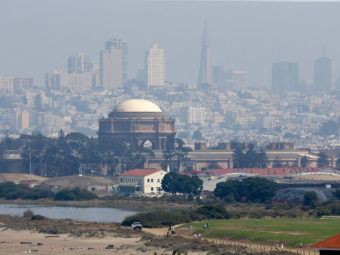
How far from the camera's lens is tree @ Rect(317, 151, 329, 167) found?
477 feet

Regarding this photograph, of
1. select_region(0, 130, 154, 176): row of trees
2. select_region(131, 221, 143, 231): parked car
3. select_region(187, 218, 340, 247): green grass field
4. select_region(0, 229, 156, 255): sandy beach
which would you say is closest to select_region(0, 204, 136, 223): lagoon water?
select_region(131, 221, 143, 231): parked car

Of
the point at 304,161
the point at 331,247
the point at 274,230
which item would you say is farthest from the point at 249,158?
the point at 331,247

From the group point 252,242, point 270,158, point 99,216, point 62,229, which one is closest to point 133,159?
point 270,158

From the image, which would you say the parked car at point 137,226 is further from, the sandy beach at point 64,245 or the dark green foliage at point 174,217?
the sandy beach at point 64,245

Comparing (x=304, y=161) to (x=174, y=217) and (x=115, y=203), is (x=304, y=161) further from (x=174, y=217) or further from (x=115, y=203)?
(x=174, y=217)

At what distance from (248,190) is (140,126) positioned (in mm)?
64647

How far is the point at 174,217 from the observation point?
208ft

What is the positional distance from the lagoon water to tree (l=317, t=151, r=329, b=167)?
60716mm

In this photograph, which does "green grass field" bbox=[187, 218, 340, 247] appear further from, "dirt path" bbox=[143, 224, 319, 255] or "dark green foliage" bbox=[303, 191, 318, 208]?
"dark green foliage" bbox=[303, 191, 318, 208]

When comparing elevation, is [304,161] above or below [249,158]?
below

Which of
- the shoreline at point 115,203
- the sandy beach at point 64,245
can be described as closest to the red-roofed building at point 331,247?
the sandy beach at point 64,245

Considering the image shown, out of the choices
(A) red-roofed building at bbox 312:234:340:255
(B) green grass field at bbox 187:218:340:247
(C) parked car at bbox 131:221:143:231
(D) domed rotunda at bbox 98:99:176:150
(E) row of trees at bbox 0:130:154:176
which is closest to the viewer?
(A) red-roofed building at bbox 312:234:340:255

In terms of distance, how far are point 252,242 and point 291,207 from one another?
23447 millimetres

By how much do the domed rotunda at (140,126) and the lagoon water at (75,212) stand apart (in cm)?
6218
